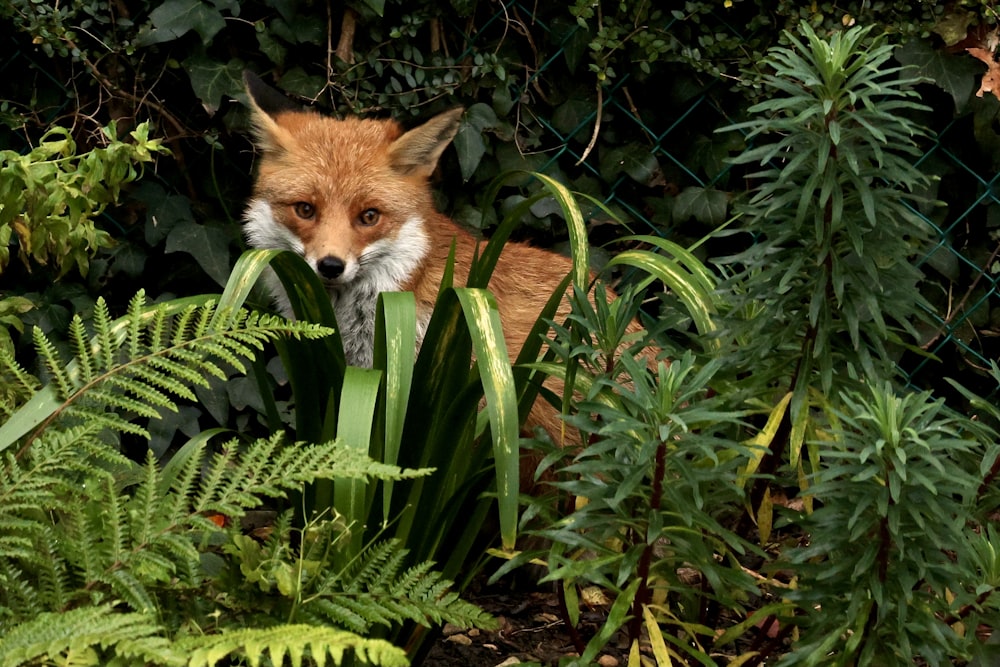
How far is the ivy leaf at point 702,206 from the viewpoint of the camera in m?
4.88

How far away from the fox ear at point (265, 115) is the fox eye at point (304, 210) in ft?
0.74

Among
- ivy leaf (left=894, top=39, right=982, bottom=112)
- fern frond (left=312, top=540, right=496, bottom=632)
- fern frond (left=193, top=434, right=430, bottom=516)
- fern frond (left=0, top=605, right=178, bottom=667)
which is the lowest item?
fern frond (left=312, top=540, right=496, bottom=632)

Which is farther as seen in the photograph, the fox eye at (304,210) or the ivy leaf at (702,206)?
the ivy leaf at (702,206)

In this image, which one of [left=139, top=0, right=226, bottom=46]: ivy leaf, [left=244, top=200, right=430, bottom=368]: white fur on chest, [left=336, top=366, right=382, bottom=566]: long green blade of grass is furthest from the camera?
[left=139, top=0, right=226, bottom=46]: ivy leaf

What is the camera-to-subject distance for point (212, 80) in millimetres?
4586

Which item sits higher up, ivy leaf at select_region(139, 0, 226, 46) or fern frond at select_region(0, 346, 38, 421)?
ivy leaf at select_region(139, 0, 226, 46)

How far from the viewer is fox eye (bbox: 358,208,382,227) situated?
4.27m

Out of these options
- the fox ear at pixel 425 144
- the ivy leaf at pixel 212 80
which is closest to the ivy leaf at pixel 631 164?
the fox ear at pixel 425 144

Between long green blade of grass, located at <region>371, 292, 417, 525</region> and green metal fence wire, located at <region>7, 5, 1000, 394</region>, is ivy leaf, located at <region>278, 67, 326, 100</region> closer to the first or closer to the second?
green metal fence wire, located at <region>7, 5, 1000, 394</region>

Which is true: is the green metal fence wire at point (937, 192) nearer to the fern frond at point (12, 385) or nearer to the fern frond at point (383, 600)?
the fern frond at point (12, 385)

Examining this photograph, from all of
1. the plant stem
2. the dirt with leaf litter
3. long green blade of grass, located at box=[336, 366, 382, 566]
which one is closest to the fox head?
the dirt with leaf litter

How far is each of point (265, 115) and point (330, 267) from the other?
2.25 feet

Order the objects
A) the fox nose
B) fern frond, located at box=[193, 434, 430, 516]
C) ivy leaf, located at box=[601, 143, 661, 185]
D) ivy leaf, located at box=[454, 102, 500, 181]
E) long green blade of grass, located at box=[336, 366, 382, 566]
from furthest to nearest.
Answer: ivy leaf, located at box=[601, 143, 661, 185]
ivy leaf, located at box=[454, 102, 500, 181]
the fox nose
long green blade of grass, located at box=[336, 366, 382, 566]
fern frond, located at box=[193, 434, 430, 516]

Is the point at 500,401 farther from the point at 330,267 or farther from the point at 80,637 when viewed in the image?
the point at 330,267
